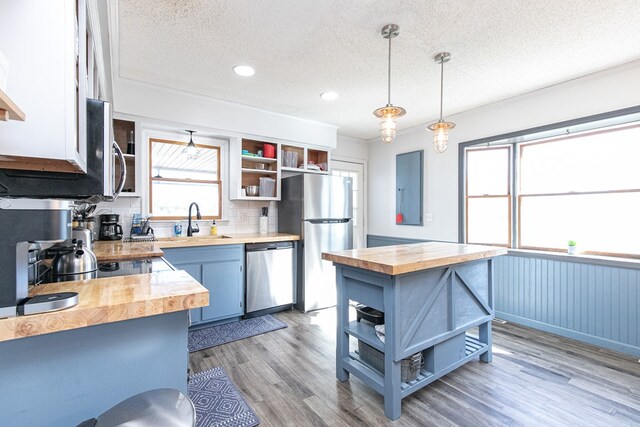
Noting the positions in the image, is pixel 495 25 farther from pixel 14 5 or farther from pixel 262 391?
pixel 262 391

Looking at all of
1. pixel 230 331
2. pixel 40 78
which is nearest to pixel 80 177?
pixel 40 78

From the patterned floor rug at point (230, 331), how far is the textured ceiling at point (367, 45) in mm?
2568

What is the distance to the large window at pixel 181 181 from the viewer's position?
3.44 m

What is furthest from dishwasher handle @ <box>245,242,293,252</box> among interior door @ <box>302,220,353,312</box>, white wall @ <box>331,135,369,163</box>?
white wall @ <box>331,135,369,163</box>

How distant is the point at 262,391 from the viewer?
2.10 metres

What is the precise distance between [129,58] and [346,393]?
3.22 m

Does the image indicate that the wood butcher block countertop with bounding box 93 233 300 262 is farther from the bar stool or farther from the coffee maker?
the bar stool

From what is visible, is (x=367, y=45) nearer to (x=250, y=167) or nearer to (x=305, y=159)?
(x=305, y=159)

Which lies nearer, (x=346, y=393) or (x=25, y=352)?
(x=25, y=352)

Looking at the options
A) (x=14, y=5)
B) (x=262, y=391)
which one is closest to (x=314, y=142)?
(x=262, y=391)

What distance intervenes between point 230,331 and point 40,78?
276 cm

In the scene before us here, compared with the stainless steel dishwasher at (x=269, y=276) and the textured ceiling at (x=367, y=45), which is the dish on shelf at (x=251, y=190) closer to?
the stainless steel dishwasher at (x=269, y=276)

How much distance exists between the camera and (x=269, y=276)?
11.6 ft

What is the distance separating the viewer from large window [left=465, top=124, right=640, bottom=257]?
2.80m
